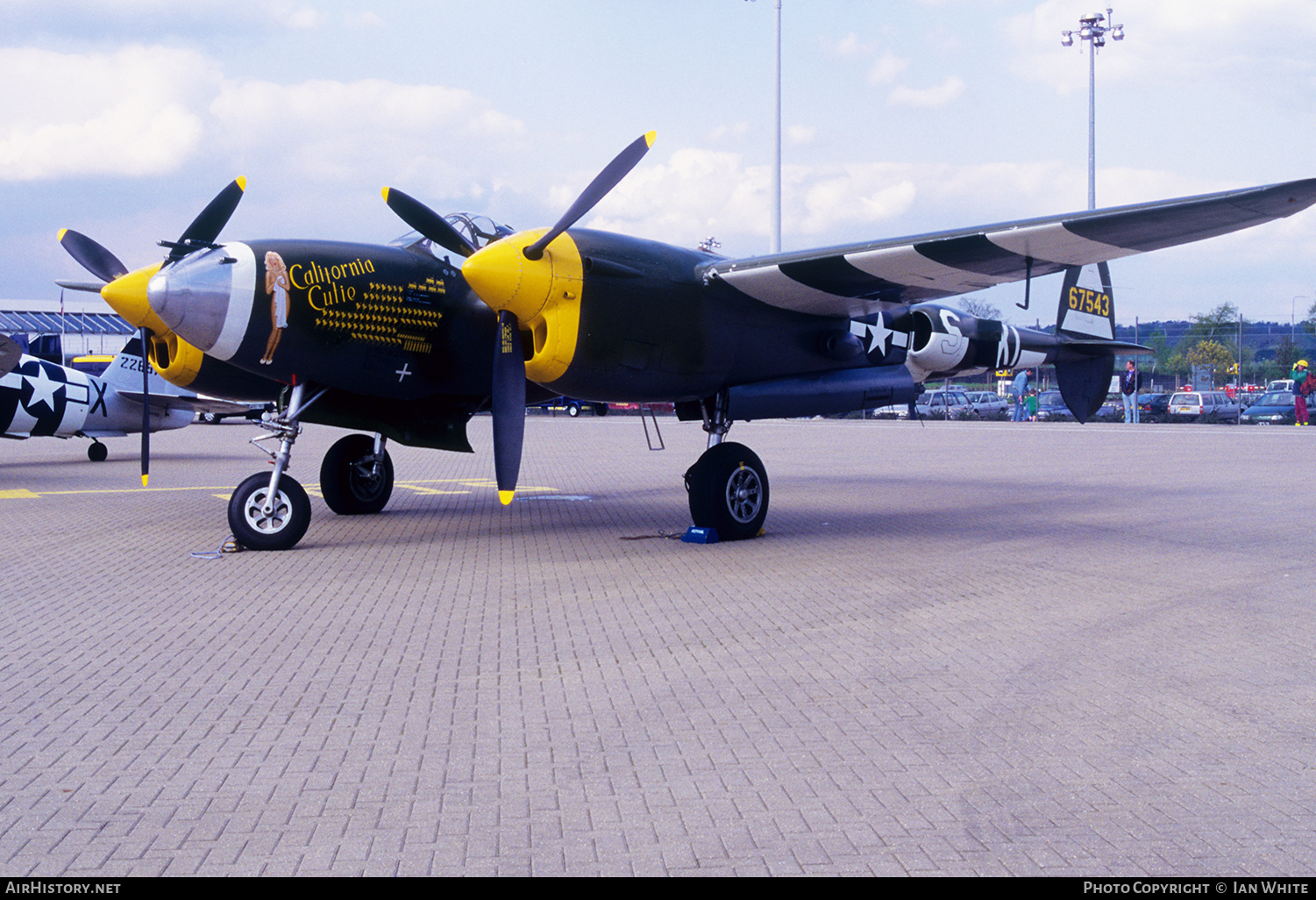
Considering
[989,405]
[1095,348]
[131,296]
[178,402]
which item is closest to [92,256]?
[131,296]

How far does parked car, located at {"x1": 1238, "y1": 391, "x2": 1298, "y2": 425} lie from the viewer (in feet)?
120

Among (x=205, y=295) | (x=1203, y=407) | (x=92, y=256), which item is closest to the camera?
(x=205, y=295)

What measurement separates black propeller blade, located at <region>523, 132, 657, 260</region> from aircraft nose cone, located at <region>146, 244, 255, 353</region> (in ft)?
7.91

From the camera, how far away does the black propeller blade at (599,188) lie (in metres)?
8.49

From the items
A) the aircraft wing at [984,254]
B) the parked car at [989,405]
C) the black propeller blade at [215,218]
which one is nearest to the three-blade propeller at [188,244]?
the black propeller blade at [215,218]

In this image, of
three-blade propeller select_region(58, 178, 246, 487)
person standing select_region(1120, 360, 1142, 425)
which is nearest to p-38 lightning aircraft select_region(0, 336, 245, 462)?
three-blade propeller select_region(58, 178, 246, 487)

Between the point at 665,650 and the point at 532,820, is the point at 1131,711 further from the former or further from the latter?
the point at 532,820

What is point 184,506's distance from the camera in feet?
42.0

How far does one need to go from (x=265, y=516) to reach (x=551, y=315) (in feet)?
10.1

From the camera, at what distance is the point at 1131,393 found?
38906 millimetres

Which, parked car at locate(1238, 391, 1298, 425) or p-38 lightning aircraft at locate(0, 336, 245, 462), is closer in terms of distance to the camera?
p-38 lightning aircraft at locate(0, 336, 245, 462)

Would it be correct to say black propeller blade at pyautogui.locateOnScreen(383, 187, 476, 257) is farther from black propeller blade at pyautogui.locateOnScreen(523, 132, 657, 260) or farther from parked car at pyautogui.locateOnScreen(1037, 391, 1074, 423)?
parked car at pyautogui.locateOnScreen(1037, 391, 1074, 423)

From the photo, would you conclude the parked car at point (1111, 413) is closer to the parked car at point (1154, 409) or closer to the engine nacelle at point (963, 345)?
the parked car at point (1154, 409)

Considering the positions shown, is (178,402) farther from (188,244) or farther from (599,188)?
(599,188)
